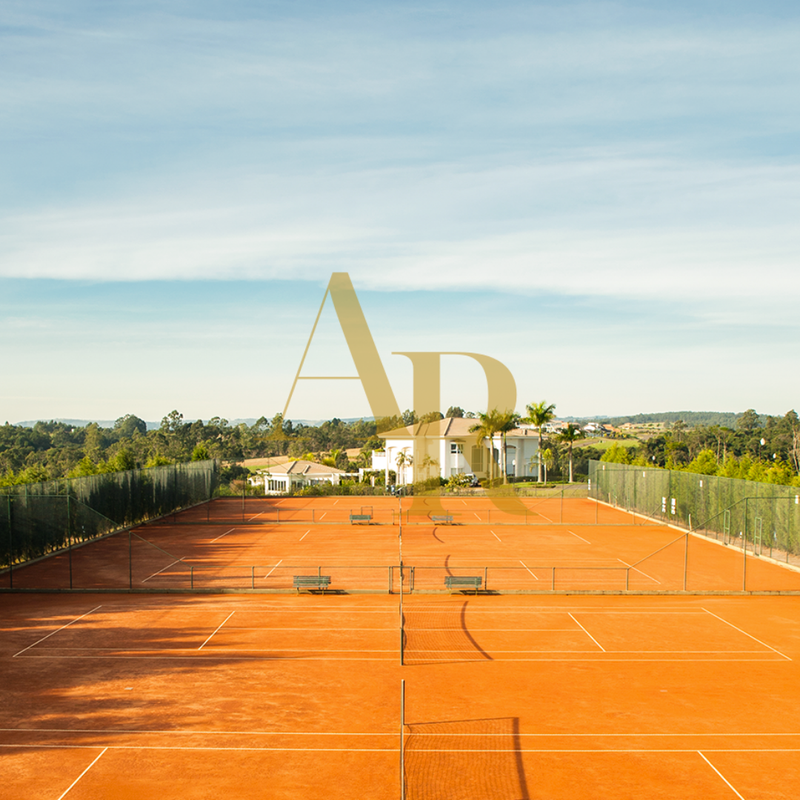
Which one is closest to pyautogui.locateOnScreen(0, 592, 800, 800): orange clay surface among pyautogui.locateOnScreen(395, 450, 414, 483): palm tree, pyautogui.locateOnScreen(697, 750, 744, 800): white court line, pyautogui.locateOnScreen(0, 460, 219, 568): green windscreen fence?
pyautogui.locateOnScreen(697, 750, 744, 800): white court line

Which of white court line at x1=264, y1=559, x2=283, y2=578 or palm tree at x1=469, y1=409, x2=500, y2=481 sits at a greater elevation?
palm tree at x1=469, y1=409, x2=500, y2=481

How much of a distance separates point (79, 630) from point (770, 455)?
320ft

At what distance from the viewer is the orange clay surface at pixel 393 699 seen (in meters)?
12.7

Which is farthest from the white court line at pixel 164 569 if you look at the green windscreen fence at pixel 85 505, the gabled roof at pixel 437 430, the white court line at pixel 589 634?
the gabled roof at pixel 437 430

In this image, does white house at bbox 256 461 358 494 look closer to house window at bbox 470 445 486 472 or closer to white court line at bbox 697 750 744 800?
house window at bbox 470 445 486 472

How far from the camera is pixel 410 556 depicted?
33.2m

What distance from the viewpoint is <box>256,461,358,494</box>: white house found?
8144cm

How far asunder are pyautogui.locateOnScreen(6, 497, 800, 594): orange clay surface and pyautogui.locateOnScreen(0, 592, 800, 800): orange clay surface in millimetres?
2664

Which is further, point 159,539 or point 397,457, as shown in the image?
point 397,457

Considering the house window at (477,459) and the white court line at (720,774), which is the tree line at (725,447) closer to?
the house window at (477,459)

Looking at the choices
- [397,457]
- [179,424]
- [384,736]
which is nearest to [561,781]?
[384,736]

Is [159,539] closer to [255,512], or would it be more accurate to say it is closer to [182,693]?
[255,512]

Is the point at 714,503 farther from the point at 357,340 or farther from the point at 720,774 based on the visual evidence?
the point at 720,774

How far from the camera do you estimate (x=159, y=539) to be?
126 feet
